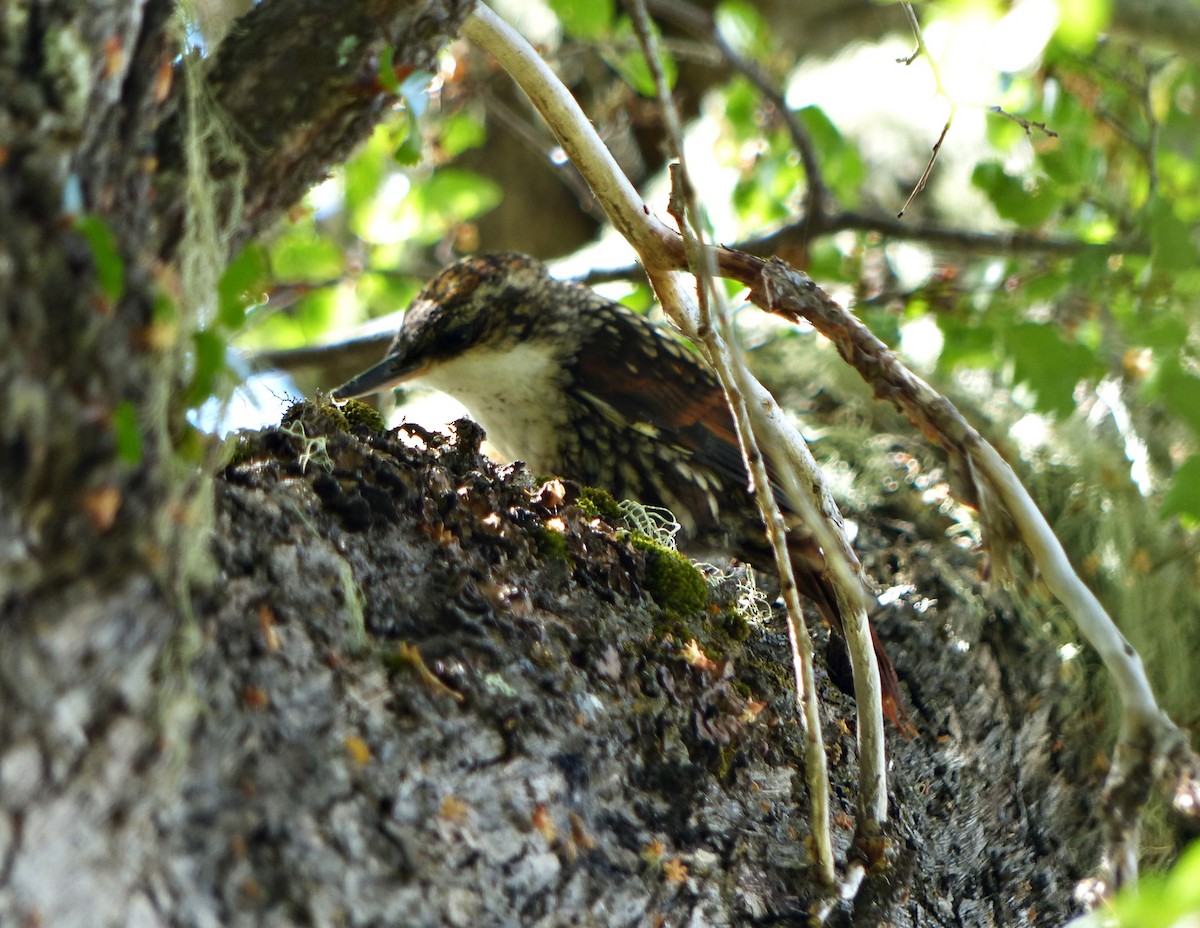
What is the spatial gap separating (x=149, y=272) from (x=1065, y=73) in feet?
A: 11.7

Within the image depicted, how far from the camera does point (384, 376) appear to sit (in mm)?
2873

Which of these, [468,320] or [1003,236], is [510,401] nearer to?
[468,320]

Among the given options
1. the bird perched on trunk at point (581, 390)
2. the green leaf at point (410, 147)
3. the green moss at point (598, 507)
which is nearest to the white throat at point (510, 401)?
the bird perched on trunk at point (581, 390)

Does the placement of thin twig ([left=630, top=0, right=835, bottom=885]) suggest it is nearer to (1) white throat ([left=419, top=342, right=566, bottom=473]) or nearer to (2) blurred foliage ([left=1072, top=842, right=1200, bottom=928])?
(2) blurred foliage ([left=1072, top=842, right=1200, bottom=928])

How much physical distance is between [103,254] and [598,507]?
128cm

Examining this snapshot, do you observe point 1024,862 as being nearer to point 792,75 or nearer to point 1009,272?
point 1009,272

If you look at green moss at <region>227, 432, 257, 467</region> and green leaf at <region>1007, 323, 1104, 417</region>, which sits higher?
green leaf at <region>1007, 323, 1104, 417</region>

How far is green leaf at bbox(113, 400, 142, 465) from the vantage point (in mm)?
979

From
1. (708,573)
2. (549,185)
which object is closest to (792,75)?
(549,185)

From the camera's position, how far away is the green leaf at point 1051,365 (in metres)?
2.68

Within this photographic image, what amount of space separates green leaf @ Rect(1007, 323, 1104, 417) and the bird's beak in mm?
1393

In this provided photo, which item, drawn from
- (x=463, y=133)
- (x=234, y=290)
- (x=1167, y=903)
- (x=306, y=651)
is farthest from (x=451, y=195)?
(x=1167, y=903)

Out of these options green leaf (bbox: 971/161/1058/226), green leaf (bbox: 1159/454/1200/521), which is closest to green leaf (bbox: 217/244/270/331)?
green leaf (bbox: 1159/454/1200/521)

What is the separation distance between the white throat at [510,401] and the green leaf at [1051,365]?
3.63 ft
